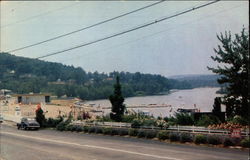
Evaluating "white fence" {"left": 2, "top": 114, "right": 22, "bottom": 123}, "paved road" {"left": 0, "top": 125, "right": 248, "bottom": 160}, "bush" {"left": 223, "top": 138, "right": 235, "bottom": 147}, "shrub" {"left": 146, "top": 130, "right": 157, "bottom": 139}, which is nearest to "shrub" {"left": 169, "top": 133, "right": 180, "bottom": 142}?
"shrub" {"left": 146, "top": 130, "right": 157, "bottom": 139}

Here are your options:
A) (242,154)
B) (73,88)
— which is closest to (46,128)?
(242,154)

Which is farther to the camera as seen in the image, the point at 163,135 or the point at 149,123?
the point at 149,123

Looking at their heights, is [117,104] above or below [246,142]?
above

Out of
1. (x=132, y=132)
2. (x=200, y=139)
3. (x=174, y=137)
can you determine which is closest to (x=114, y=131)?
(x=132, y=132)

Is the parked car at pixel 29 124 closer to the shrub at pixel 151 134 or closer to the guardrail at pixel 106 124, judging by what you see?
the guardrail at pixel 106 124

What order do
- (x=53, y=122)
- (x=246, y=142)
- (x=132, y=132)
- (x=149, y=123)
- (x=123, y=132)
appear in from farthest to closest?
(x=53, y=122) < (x=123, y=132) < (x=132, y=132) < (x=149, y=123) < (x=246, y=142)

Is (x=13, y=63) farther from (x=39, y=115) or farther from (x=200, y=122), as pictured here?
(x=39, y=115)

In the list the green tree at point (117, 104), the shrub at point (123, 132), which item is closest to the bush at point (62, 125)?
the green tree at point (117, 104)

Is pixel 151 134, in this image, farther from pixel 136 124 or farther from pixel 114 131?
pixel 114 131

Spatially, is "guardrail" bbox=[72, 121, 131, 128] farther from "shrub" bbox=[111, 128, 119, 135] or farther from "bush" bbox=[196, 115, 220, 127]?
"bush" bbox=[196, 115, 220, 127]

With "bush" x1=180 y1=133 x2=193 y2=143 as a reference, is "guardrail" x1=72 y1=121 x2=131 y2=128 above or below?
above
